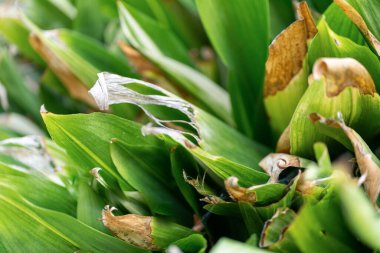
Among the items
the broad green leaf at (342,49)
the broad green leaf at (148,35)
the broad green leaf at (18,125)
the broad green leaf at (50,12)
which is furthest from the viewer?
the broad green leaf at (50,12)

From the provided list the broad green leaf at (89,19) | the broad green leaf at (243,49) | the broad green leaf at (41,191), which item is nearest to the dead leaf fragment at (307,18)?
the broad green leaf at (243,49)

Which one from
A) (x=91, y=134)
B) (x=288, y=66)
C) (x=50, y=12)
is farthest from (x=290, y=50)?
(x=50, y=12)

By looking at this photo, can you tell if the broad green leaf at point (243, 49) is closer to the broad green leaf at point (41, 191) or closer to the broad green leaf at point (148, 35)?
the broad green leaf at point (148, 35)

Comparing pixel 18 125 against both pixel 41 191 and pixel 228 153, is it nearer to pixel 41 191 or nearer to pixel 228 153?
pixel 41 191

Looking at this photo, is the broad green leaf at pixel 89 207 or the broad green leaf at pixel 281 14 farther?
the broad green leaf at pixel 281 14

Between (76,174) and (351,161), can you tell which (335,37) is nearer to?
(351,161)

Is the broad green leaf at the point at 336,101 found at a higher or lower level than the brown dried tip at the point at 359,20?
lower

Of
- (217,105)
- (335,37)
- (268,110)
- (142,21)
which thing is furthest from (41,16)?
(335,37)

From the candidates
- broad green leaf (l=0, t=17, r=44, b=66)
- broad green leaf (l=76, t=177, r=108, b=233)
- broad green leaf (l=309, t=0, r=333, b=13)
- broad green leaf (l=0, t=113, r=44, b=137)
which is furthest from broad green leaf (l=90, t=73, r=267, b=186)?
broad green leaf (l=0, t=17, r=44, b=66)
